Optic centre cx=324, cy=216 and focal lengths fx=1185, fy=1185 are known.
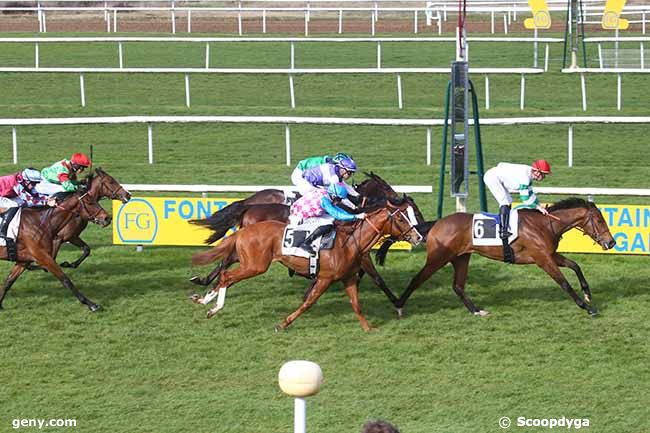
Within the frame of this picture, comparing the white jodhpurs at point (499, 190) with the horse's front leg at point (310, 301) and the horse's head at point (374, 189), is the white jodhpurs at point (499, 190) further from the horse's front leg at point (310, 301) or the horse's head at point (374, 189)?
the horse's front leg at point (310, 301)

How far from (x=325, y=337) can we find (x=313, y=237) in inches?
31.5

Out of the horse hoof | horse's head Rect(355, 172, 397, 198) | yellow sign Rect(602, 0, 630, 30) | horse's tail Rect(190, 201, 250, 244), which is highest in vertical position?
yellow sign Rect(602, 0, 630, 30)

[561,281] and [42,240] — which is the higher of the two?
[42,240]

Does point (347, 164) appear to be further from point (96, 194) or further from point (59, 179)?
point (59, 179)

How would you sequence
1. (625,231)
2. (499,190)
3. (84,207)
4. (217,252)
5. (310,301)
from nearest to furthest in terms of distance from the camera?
(310,301)
(217,252)
(499,190)
(84,207)
(625,231)

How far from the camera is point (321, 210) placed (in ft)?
31.2

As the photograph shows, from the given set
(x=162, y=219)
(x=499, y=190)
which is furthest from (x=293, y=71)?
(x=499, y=190)

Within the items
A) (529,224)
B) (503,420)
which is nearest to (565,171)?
(529,224)

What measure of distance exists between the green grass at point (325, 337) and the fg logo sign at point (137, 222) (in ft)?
0.56

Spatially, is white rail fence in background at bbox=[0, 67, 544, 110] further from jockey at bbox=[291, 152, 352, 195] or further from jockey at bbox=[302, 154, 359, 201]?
jockey at bbox=[302, 154, 359, 201]

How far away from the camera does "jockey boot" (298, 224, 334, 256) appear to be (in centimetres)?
930

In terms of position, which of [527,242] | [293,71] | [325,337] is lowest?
[325,337]

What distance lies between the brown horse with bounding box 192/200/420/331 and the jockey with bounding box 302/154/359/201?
654mm

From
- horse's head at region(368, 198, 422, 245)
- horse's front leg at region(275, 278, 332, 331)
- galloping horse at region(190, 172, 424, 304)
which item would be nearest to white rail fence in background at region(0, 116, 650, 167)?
galloping horse at region(190, 172, 424, 304)
